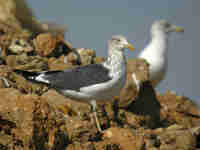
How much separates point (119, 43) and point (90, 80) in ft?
3.31

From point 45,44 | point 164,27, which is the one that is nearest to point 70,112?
point 45,44

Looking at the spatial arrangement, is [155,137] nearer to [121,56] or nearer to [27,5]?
[121,56]

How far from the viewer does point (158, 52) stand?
11875 millimetres

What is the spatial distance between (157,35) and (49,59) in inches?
193

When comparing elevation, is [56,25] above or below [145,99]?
above

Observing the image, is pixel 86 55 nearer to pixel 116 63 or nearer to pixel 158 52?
pixel 116 63

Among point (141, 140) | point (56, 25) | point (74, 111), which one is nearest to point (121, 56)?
point (74, 111)

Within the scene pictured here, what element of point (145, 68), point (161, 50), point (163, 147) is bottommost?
point (163, 147)

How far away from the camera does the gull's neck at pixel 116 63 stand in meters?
6.44

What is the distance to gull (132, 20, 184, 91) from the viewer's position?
1148cm

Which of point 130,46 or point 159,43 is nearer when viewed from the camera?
point 130,46

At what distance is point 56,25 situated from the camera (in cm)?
1114

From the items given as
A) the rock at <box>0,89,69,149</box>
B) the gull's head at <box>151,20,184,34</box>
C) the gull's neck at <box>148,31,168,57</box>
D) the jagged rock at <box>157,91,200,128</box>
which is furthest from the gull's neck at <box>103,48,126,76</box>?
the gull's head at <box>151,20,184,34</box>

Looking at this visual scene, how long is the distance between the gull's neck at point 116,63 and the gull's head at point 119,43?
0.10 m
